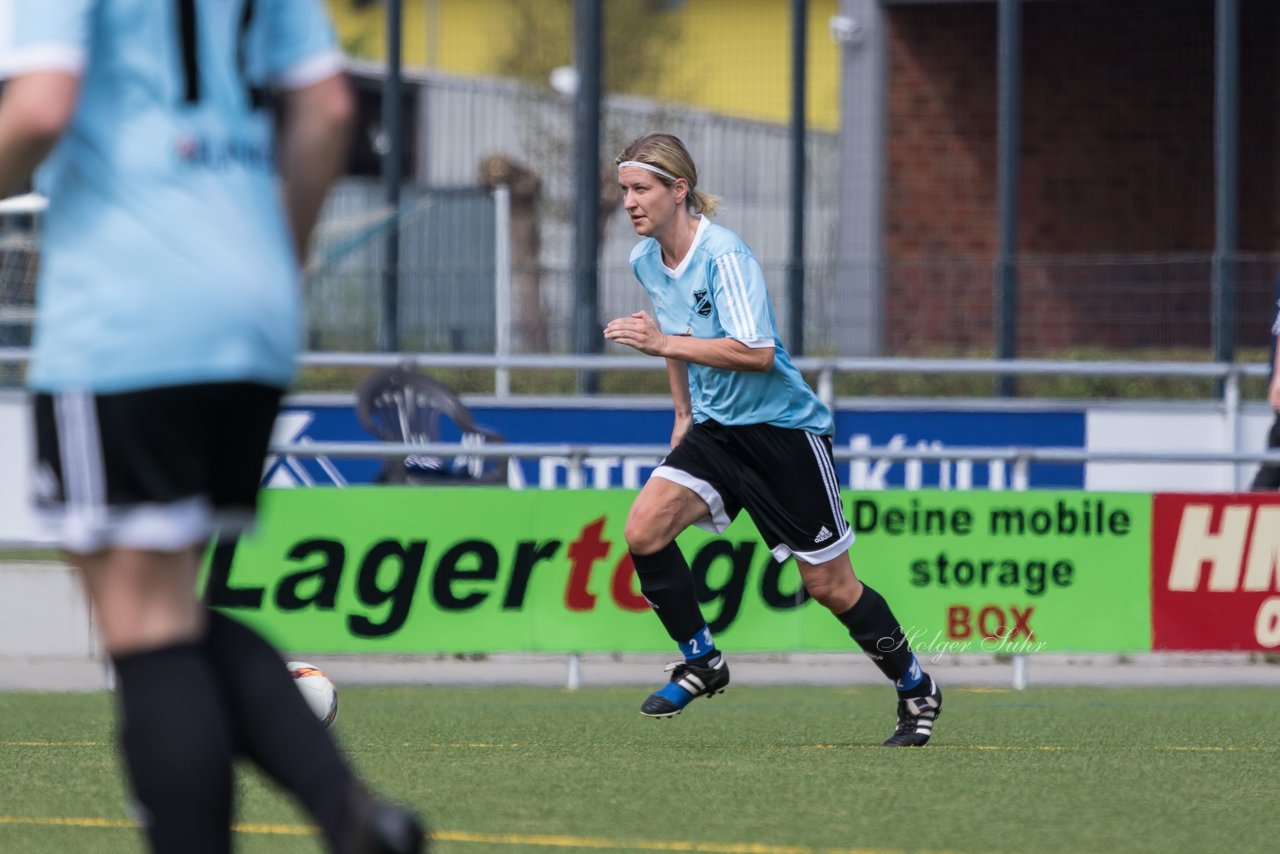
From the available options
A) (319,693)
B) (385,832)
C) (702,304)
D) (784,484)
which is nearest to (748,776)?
(784,484)

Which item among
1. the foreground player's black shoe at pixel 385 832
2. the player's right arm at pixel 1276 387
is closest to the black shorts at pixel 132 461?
the foreground player's black shoe at pixel 385 832

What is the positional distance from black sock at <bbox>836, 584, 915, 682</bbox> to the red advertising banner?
3.15 m

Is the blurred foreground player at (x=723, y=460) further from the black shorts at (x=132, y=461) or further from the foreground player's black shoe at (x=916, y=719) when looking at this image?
the black shorts at (x=132, y=461)

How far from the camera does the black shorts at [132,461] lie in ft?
11.1

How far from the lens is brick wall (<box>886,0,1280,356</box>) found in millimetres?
27656

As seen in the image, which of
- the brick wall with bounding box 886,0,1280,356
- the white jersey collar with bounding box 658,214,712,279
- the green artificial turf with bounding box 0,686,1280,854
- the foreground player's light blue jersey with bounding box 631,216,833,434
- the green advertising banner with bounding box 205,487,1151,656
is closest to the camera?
the green artificial turf with bounding box 0,686,1280,854

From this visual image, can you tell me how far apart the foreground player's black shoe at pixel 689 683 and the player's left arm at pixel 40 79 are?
424cm

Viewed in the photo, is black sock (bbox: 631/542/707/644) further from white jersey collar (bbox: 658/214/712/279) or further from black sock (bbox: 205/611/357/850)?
black sock (bbox: 205/611/357/850)

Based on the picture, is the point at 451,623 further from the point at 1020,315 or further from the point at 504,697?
the point at 1020,315

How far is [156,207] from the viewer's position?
3416mm

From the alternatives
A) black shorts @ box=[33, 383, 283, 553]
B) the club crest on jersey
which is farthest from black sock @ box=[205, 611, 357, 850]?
the club crest on jersey

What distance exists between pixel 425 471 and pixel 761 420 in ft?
14.9

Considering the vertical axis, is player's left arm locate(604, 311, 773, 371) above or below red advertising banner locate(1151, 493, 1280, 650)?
above

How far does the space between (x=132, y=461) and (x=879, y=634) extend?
13.8 feet
